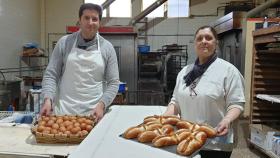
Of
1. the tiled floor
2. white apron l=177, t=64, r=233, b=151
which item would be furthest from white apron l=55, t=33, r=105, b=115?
the tiled floor

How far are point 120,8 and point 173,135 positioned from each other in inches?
239

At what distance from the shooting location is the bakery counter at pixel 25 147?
121 cm

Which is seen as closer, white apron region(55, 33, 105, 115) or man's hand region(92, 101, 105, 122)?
man's hand region(92, 101, 105, 122)

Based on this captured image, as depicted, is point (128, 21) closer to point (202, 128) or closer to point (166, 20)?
point (166, 20)

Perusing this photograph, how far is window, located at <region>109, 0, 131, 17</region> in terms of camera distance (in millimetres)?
6906

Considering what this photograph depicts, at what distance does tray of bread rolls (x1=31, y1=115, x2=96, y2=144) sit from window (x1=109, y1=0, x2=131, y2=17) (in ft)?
18.9

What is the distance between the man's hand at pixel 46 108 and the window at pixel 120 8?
553 cm

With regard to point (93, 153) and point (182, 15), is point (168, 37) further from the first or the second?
point (93, 153)

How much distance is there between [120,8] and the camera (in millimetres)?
6934

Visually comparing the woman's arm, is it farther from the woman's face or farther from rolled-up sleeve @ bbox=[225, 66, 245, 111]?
the woman's face

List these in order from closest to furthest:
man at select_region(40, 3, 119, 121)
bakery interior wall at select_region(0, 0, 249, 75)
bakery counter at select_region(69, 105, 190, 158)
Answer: bakery counter at select_region(69, 105, 190, 158) < man at select_region(40, 3, 119, 121) < bakery interior wall at select_region(0, 0, 249, 75)

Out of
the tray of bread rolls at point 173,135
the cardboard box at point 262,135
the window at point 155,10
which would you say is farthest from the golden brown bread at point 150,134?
the window at point 155,10

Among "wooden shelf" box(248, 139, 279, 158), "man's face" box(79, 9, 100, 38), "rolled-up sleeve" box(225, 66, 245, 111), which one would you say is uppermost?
"man's face" box(79, 9, 100, 38)

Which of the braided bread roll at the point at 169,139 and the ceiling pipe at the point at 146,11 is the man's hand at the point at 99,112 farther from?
the ceiling pipe at the point at 146,11
